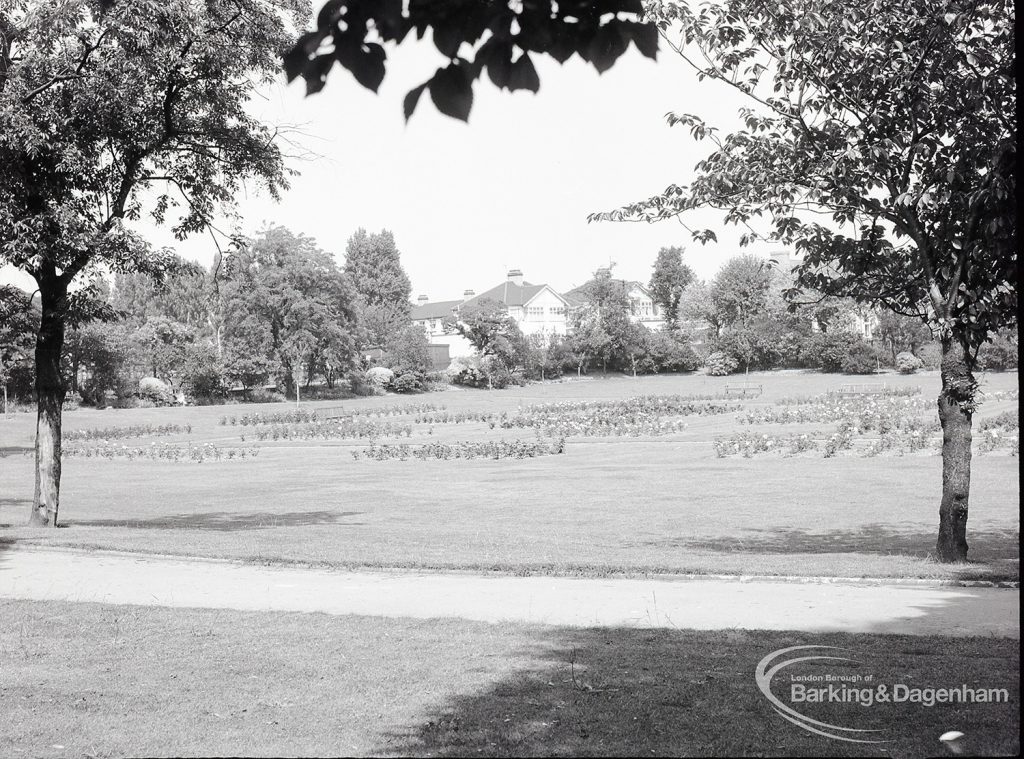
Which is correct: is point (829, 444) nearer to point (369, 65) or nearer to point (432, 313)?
point (369, 65)

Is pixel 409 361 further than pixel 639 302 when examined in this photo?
No

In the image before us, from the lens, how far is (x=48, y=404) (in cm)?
1510

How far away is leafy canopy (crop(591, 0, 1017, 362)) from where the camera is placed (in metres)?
9.73

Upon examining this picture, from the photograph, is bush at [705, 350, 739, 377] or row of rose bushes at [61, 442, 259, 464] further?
bush at [705, 350, 739, 377]

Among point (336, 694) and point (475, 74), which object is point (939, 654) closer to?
point (336, 694)

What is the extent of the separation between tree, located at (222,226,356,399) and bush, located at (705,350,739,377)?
29.1 meters

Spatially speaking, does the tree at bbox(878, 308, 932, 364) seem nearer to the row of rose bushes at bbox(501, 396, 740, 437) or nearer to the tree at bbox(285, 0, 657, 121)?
the row of rose bushes at bbox(501, 396, 740, 437)

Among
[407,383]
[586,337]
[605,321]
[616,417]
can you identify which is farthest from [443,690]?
[586,337]

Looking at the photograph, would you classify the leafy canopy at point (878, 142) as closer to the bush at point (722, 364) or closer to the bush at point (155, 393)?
the bush at point (155, 393)

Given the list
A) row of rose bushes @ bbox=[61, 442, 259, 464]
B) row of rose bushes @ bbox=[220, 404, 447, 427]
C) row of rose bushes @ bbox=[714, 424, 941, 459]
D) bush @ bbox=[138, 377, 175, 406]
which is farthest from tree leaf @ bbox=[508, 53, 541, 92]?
bush @ bbox=[138, 377, 175, 406]

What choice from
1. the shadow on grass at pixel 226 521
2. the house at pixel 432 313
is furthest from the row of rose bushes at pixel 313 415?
the house at pixel 432 313

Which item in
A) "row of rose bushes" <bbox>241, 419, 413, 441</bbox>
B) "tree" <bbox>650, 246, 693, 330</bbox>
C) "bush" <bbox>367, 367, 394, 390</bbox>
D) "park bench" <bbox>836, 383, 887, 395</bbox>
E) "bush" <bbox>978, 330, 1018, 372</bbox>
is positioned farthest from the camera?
"tree" <bbox>650, 246, 693, 330</bbox>

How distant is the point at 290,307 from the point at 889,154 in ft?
219

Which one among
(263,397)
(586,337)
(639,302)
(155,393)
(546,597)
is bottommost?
(546,597)
